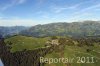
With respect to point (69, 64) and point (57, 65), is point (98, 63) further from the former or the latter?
point (57, 65)

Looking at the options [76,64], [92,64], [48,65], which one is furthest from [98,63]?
[48,65]

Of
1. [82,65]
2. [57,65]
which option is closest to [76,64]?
[82,65]

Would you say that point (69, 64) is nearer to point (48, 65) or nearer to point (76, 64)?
point (76, 64)

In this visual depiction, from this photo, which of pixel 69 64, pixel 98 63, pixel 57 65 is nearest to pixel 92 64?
pixel 98 63

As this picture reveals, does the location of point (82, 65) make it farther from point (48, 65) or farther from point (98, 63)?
point (48, 65)

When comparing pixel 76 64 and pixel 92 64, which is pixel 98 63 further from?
pixel 76 64

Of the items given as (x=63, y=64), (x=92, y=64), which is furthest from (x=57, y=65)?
(x=92, y=64)
